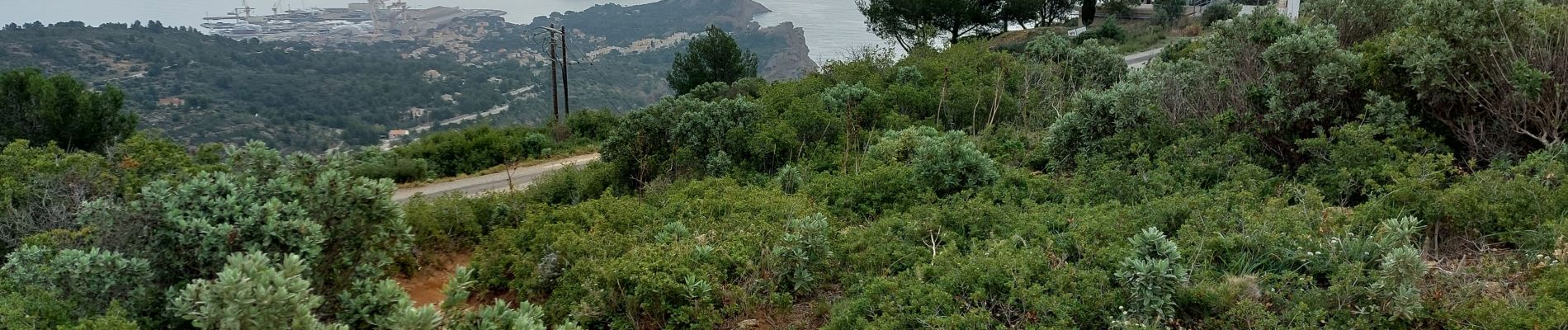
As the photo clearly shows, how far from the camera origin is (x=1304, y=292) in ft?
13.7

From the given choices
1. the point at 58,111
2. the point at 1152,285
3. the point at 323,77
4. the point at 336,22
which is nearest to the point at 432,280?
the point at 1152,285

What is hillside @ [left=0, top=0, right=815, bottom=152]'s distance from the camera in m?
51.1

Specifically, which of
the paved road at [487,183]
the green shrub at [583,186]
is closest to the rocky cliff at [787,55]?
the paved road at [487,183]

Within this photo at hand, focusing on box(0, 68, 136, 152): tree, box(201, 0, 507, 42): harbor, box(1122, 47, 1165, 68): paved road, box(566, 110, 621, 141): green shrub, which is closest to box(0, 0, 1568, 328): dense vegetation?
box(0, 68, 136, 152): tree

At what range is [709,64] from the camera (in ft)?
105

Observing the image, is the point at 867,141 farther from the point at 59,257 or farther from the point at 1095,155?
the point at 59,257

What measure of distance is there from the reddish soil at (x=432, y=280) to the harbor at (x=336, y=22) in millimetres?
87902

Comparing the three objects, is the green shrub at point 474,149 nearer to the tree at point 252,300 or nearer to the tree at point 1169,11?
the tree at point 252,300

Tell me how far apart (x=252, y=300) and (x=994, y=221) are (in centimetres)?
455

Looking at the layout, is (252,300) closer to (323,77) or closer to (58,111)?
(58,111)

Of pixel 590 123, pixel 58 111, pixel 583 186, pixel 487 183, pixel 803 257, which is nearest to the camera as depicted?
pixel 803 257

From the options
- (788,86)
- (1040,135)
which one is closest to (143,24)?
(788,86)

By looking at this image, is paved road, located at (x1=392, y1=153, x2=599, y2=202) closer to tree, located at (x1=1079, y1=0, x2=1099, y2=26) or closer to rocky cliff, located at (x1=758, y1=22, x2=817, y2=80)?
tree, located at (x1=1079, y1=0, x2=1099, y2=26)

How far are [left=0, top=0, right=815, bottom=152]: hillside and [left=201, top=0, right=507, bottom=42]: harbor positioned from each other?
4.59 metres
